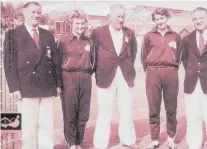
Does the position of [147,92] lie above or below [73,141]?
above

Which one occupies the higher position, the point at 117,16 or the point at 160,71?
the point at 117,16

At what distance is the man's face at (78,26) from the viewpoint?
75.6 inches

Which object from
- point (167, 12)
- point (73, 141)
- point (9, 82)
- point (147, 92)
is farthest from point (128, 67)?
point (9, 82)

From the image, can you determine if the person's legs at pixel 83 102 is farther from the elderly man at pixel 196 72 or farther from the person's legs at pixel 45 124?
the elderly man at pixel 196 72

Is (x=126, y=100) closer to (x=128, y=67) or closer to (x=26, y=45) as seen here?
(x=128, y=67)

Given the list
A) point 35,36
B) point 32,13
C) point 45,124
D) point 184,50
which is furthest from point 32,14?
point 184,50

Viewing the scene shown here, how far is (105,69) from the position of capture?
6.32 feet

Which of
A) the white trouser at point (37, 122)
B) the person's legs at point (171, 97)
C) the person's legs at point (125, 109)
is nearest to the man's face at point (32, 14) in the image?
the white trouser at point (37, 122)

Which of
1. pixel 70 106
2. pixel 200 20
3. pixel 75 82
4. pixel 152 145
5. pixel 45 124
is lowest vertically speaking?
pixel 152 145

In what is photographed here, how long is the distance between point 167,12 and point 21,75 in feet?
Result: 2.69

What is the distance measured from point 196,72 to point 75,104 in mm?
643

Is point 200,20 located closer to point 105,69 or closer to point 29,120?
point 105,69

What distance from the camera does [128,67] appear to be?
1932 millimetres

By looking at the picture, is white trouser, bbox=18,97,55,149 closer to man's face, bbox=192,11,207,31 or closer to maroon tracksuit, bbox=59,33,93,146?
maroon tracksuit, bbox=59,33,93,146
